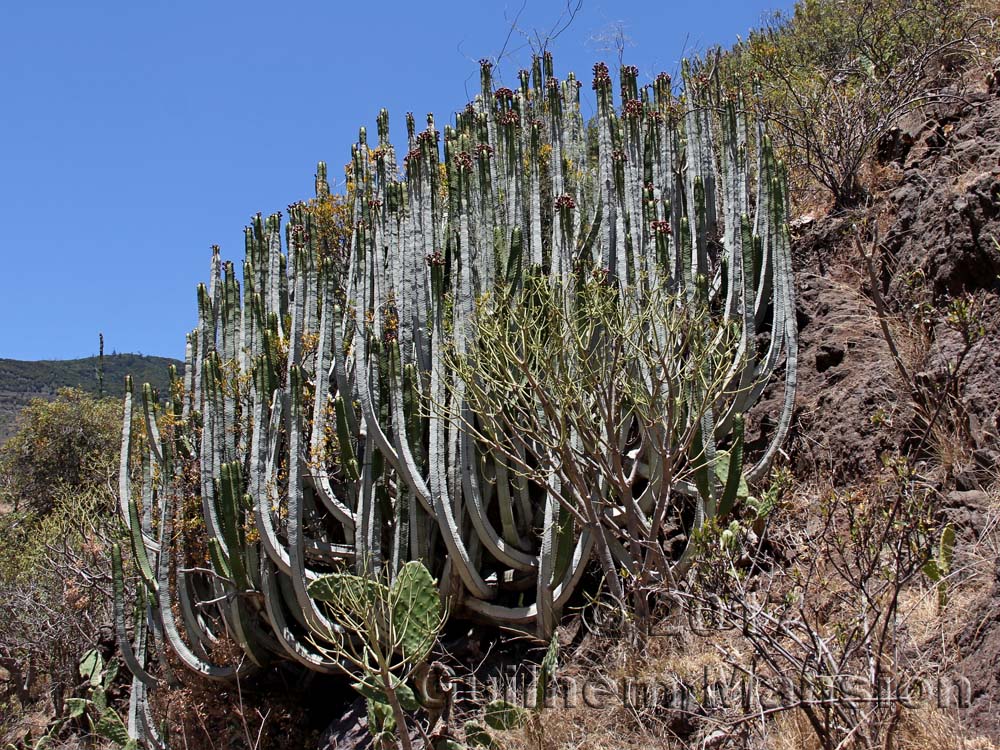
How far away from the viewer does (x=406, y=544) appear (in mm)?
5496

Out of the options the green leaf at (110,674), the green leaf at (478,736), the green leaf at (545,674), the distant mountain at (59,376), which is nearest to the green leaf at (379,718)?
the green leaf at (478,736)

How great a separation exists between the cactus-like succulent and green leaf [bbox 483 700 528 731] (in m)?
0.47

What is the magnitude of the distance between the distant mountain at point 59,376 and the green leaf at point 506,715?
33727 millimetres

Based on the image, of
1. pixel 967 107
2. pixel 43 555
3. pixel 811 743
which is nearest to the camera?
pixel 811 743

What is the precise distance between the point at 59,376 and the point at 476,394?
43.4 m

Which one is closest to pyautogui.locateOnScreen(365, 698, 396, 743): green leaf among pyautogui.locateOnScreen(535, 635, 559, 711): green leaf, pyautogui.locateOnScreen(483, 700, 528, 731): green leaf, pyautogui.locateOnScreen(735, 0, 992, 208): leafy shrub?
pyautogui.locateOnScreen(483, 700, 528, 731): green leaf

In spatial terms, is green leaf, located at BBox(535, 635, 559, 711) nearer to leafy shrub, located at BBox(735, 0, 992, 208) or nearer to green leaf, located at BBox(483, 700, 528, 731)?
green leaf, located at BBox(483, 700, 528, 731)

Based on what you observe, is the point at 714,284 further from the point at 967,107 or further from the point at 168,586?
the point at 168,586

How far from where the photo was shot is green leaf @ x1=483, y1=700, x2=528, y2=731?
4.70 metres

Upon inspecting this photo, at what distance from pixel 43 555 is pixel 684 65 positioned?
28.0 ft

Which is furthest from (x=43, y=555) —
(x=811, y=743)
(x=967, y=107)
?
(x=967, y=107)

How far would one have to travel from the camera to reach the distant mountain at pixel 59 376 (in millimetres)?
38156

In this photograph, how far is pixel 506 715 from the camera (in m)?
4.74

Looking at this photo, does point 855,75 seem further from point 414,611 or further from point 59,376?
point 59,376
